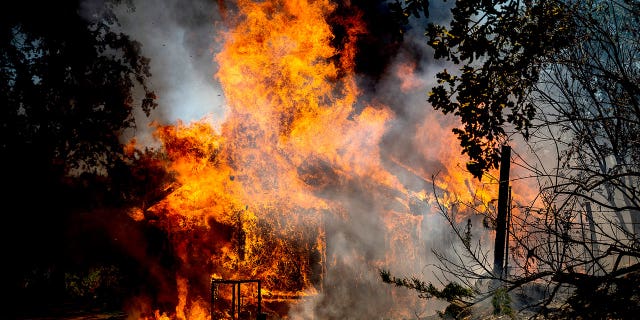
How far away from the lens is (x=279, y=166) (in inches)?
719

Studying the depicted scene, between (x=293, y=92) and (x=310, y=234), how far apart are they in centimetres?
612

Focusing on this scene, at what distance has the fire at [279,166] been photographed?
16.7 meters

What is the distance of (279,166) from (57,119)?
29.2 ft

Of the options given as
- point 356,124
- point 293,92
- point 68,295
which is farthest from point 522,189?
point 68,295

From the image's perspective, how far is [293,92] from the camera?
18.1 m

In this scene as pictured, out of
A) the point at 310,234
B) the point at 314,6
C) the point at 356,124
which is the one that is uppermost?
the point at 314,6

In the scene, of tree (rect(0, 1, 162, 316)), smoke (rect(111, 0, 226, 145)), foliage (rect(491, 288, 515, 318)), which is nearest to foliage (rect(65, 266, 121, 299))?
tree (rect(0, 1, 162, 316))

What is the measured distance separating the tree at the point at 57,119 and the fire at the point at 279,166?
79.9 inches

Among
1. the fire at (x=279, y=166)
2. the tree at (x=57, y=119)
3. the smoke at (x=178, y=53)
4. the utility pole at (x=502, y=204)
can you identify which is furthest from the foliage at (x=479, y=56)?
the tree at (x=57, y=119)

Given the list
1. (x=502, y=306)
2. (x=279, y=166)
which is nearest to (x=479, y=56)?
(x=502, y=306)

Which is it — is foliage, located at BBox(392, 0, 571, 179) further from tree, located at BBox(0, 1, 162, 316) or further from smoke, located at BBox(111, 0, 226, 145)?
tree, located at BBox(0, 1, 162, 316)

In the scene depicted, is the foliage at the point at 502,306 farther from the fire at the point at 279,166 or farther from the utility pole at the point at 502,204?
the fire at the point at 279,166

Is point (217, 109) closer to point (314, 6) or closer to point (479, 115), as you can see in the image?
point (314, 6)

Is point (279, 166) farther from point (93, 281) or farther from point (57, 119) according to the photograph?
point (57, 119)
